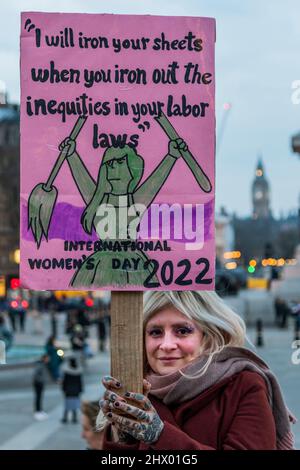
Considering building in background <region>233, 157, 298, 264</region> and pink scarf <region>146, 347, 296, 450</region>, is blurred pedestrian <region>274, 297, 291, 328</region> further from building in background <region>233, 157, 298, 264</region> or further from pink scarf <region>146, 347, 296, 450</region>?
building in background <region>233, 157, 298, 264</region>

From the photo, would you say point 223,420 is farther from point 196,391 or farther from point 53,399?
point 53,399

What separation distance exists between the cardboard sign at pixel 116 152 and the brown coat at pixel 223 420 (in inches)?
13.5

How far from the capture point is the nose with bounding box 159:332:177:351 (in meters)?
3.80

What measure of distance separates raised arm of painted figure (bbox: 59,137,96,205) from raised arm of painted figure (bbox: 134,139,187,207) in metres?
0.15

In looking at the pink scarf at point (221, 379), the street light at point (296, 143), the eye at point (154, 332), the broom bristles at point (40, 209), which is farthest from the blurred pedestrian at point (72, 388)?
the broom bristles at point (40, 209)

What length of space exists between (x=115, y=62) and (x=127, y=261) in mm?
645

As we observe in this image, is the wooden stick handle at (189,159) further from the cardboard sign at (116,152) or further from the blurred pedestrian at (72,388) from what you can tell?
the blurred pedestrian at (72,388)

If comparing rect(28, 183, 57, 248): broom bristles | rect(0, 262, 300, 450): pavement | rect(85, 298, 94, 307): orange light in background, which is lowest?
rect(0, 262, 300, 450): pavement

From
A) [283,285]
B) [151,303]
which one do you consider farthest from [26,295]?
[151,303]

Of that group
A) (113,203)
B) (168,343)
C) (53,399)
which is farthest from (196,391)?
(53,399)

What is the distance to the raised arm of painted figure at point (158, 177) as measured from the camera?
3.67 m

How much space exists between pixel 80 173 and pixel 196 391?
78cm

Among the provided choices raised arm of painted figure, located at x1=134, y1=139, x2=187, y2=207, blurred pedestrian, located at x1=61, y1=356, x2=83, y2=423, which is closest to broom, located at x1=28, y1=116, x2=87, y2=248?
raised arm of painted figure, located at x1=134, y1=139, x2=187, y2=207

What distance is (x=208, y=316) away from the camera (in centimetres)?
382
